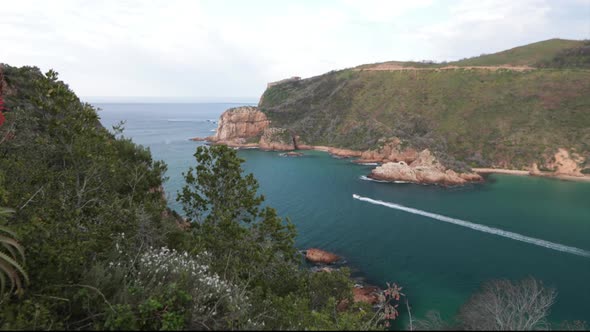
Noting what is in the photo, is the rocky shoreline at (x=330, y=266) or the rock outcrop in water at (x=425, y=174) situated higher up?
the rock outcrop in water at (x=425, y=174)

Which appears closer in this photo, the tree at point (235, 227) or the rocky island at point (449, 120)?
the tree at point (235, 227)

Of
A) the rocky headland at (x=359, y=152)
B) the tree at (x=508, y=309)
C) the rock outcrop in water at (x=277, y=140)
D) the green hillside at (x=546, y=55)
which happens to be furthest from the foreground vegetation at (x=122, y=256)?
the green hillside at (x=546, y=55)

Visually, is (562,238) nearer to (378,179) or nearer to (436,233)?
(436,233)

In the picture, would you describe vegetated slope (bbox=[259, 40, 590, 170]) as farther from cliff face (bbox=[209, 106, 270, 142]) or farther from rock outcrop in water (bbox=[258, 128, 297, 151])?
rock outcrop in water (bbox=[258, 128, 297, 151])

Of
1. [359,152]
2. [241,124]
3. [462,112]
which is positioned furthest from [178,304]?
[241,124]

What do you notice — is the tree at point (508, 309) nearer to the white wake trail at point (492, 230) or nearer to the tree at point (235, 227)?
the tree at point (235, 227)

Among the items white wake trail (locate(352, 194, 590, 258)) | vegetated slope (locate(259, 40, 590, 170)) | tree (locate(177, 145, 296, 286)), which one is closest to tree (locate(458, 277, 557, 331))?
tree (locate(177, 145, 296, 286))

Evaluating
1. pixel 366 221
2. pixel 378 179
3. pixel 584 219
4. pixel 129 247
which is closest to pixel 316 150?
pixel 378 179
